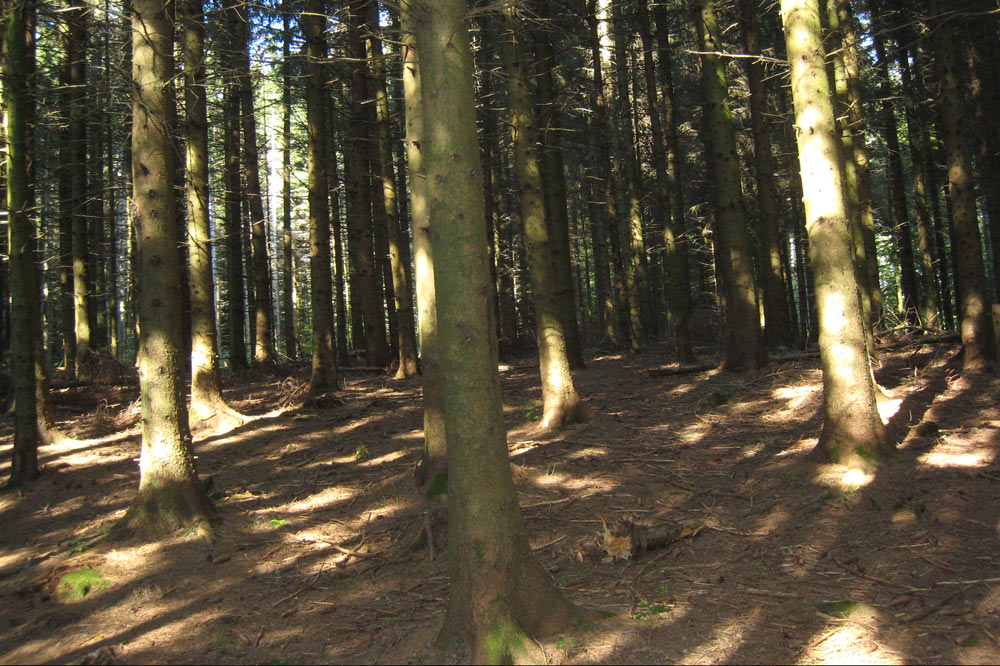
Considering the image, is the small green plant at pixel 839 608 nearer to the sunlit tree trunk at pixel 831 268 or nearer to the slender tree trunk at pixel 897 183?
the sunlit tree trunk at pixel 831 268

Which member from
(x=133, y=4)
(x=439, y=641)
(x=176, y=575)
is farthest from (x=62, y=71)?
(x=439, y=641)

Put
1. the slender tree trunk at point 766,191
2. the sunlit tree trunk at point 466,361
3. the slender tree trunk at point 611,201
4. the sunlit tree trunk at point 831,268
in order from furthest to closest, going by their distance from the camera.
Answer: the slender tree trunk at point 611,201 < the slender tree trunk at point 766,191 < the sunlit tree trunk at point 831,268 < the sunlit tree trunk at point 466,361

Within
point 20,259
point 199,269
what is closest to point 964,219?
point 199,269

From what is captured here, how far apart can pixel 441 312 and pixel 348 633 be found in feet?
7.92

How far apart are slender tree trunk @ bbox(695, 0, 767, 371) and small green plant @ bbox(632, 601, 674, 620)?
7.37 meters

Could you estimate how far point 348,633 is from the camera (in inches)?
178

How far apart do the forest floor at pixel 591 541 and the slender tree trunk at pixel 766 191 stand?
342 centimetres

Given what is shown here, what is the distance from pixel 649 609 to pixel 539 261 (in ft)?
17.6

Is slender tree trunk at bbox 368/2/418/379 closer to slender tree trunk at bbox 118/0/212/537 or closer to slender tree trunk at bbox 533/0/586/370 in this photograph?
slender tree trunk at bbox 533/0/586/370

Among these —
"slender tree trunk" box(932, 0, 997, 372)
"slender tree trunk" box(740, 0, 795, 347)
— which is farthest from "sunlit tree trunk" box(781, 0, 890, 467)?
"slender tree trunk" box(740, 0, 795, 347)

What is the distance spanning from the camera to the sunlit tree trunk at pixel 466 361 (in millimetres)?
3836

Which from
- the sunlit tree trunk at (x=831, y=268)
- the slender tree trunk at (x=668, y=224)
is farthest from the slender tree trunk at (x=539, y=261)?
the slender tree trunk at (x=668, y=224)

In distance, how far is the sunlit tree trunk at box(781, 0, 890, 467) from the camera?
248 inches

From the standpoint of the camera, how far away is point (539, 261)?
895 cm
